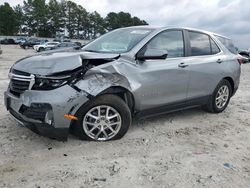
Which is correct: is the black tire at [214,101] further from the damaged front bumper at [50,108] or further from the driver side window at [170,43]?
the damaged front bumper at [50,108]

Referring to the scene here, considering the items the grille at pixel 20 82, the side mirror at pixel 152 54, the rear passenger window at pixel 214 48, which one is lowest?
the grille at pixel 20 82

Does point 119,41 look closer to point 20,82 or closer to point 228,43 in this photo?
point 20,82

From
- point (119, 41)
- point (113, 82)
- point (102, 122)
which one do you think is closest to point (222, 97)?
point (119, 41)

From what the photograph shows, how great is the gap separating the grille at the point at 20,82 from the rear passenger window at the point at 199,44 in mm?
2726

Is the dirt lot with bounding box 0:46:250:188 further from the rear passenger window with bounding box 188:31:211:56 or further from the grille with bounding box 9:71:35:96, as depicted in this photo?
the rear passenger window with bounding box 188:31:211:56

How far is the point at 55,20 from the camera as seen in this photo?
86.3 m

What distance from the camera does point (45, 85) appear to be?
10.8 feet

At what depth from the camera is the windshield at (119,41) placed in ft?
13.3

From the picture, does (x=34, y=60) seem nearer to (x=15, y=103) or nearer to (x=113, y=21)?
(x=15, y=103)

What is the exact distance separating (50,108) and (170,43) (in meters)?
2.23

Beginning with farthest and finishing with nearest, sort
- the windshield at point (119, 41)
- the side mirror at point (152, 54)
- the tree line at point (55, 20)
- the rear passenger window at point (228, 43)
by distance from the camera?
1. the tree line at point (55, 20)
2. the rear passenger window at point (228, 43)
3. the windshield at point (119, 41)
4. the side mirror at point (152, 54)

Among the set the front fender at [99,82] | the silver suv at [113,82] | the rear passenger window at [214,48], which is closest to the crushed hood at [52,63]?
the silver suv at [113,82]

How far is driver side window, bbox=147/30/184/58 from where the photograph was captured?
13.6 feet

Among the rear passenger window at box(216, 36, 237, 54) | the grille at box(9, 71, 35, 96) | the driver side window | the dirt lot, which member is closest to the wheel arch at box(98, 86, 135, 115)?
the dirt lot
